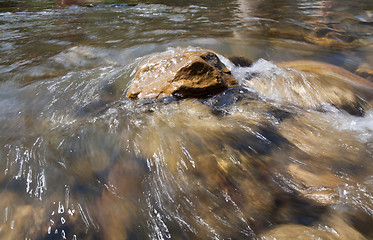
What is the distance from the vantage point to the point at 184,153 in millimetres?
2484

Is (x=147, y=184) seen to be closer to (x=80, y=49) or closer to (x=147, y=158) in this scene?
(x=147, y=158)

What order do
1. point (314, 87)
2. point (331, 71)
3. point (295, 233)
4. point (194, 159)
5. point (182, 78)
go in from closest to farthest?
point (295, 233) < point (194, 159) < point (182, 78) < point (314, 87) < point (331, 71)

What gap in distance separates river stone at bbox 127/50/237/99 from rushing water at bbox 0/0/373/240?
149 millimetres

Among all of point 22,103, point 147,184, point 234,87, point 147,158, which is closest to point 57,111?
point 22,103

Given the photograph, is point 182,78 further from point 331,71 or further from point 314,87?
point 331,71

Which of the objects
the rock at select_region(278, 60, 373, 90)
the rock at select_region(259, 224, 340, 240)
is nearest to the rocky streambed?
the rock at select_region(259, 224, 340, 240)

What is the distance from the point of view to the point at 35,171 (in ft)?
7.79

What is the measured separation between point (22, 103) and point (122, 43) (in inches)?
123

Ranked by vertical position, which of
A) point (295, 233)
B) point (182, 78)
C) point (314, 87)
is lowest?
point (295, 233)

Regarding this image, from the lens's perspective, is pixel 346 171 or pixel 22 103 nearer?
pixel 346 171

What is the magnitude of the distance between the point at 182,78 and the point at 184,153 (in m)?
1.36

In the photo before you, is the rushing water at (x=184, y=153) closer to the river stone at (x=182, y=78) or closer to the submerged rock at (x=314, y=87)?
the submerged rock at (x=314, y=87)

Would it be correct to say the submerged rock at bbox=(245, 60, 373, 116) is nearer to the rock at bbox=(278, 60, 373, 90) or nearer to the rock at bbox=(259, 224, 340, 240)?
the rock at bbox=(278, 60, 373, 90)

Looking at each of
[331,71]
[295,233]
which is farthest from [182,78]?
[331,71]
